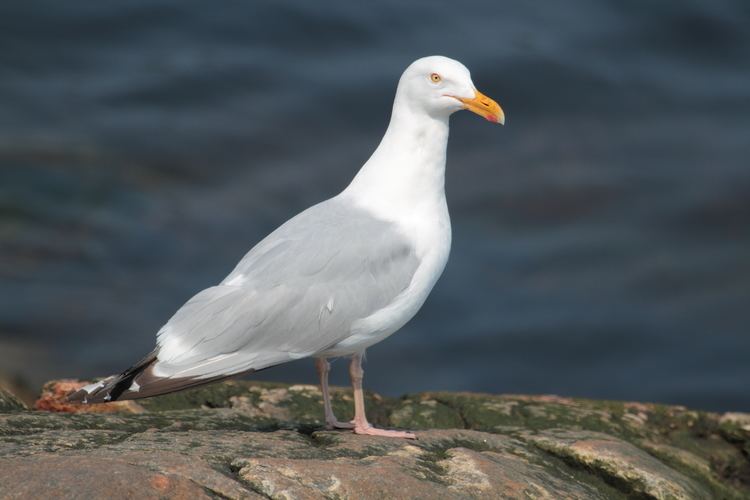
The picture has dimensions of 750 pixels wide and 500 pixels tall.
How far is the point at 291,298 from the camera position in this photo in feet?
18.9

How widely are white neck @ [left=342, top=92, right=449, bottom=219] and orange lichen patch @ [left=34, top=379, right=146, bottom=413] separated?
176 centimetres

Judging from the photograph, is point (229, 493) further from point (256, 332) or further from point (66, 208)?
point (66, 208)

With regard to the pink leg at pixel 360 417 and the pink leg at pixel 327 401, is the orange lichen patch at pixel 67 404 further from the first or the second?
the pink leg at pixel 360 417

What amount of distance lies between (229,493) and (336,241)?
174 centimetres

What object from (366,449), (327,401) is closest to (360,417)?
(327,401)

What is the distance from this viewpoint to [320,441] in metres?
5.57

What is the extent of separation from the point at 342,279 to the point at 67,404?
6.65 feet

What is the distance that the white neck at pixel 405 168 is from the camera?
20.5 ft

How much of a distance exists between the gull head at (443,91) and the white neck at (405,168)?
0.22 ft

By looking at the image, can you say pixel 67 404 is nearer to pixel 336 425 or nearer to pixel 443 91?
pixel 336 425

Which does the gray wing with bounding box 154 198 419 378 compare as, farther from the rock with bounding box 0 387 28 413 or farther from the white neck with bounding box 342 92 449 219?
the rock with bounding box 0 387 28 413

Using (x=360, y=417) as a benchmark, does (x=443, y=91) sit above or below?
above

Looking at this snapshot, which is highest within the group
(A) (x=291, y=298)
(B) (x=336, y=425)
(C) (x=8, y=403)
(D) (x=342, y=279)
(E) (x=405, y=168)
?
(E) (x=405, y=168)

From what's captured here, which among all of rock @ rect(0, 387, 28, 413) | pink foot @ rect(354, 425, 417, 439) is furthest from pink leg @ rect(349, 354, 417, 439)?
rock @ rect(0, 387, 28, 413)
